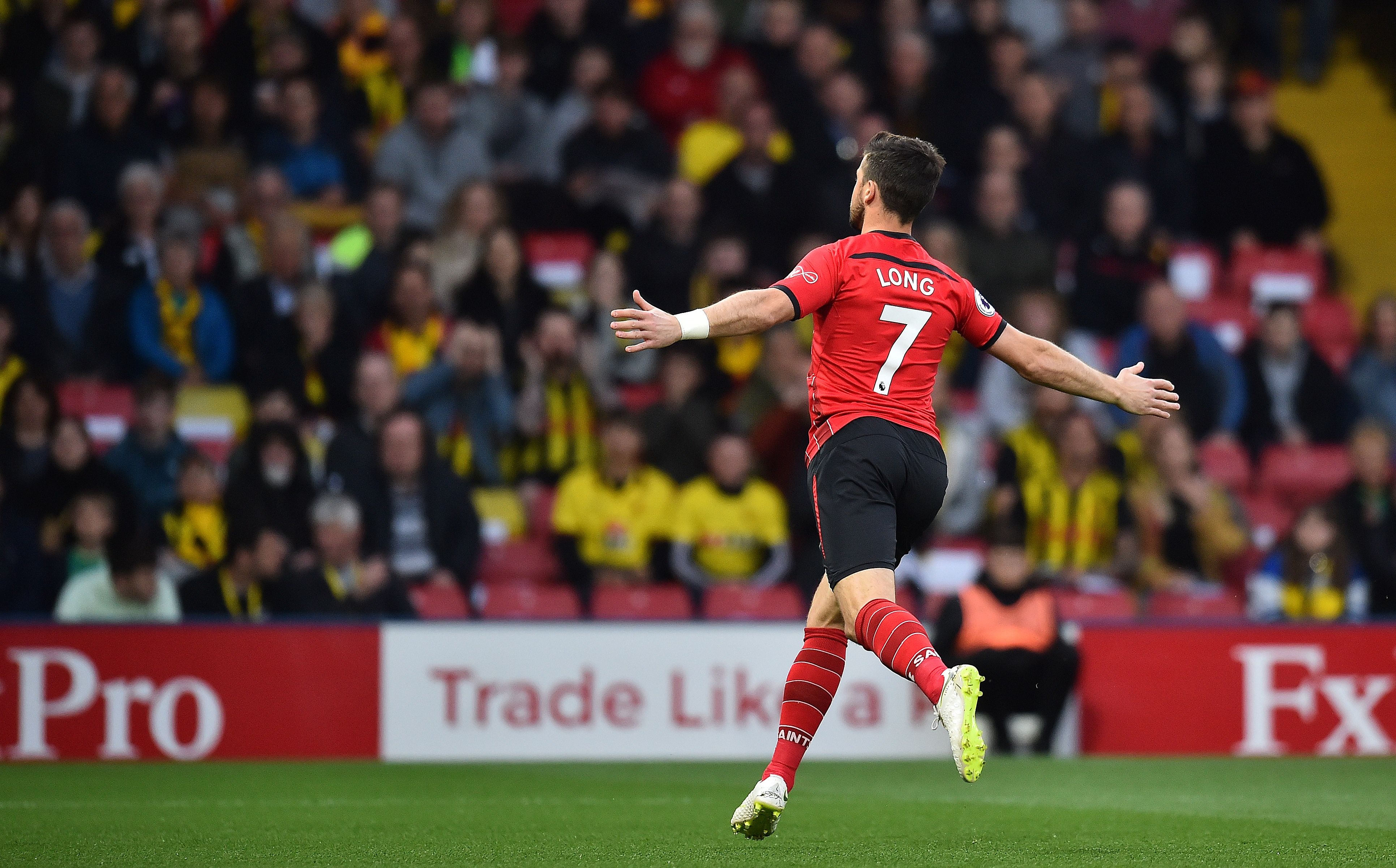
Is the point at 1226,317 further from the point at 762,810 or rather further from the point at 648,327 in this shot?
the point at 648,327

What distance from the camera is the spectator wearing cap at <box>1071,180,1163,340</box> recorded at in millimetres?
12922

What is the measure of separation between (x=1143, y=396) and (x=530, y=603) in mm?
5627

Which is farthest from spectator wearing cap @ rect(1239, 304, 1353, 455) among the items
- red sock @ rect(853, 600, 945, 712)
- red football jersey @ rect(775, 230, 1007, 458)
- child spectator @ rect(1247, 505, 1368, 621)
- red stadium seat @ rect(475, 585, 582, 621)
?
red sock @ rect(853, 600, 945, 712)

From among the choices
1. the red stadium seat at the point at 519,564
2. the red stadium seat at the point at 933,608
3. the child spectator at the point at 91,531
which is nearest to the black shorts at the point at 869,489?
the red stadium seat at the point at 933,608

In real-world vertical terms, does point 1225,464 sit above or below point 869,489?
above

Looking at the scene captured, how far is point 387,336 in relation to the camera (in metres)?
12.0

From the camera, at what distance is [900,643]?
5344 mm

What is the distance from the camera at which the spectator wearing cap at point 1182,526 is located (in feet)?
37.4

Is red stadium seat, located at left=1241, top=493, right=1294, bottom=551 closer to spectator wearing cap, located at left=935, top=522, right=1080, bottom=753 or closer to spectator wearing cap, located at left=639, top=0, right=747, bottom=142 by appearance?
spectator wearing cap, located at left=935, top=522, right=1080, bottom=753

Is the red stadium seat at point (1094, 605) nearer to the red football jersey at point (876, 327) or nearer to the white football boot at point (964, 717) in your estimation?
the red football jersey at point (876, 327)

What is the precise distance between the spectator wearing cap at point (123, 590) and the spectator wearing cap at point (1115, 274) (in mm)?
6472

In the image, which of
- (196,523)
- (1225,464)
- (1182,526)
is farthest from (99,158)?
(1225,464)

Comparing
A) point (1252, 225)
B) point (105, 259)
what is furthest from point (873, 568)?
point (1252, 225)

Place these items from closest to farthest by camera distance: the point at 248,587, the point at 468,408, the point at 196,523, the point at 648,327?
1. the point at 648,327
2. the point at 248,587
3. the point at 196,523
4. the point at 468,408
